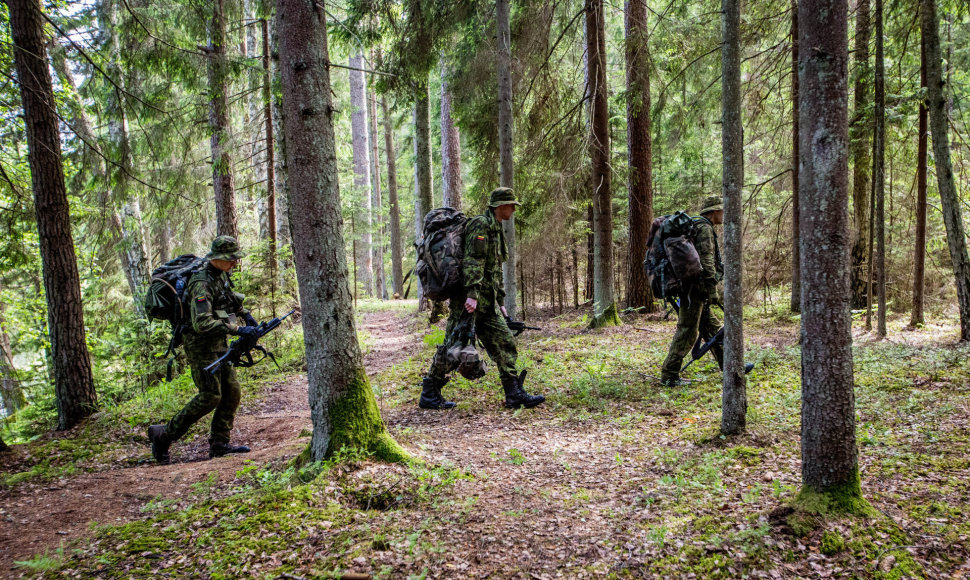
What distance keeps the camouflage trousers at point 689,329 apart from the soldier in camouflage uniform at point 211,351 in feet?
16.9

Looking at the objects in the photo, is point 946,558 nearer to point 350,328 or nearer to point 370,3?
point 350,328

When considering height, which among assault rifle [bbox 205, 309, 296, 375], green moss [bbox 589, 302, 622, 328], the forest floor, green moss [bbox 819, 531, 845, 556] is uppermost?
assault rifle [bbox 205, 309, 296, 375]

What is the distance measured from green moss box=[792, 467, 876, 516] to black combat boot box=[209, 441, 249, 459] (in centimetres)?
535

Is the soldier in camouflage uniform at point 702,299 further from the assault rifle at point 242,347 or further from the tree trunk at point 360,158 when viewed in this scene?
Result: the tree trunk at point 360,158

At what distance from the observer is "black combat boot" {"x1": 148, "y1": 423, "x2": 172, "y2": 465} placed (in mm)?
5527

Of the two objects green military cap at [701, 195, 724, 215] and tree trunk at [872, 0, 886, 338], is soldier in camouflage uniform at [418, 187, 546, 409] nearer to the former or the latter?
green military cap at [701, 195, 724, 215]

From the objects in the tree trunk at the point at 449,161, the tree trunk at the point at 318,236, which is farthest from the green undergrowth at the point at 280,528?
the tree trunk at the point at 449,161

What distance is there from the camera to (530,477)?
4.13 m

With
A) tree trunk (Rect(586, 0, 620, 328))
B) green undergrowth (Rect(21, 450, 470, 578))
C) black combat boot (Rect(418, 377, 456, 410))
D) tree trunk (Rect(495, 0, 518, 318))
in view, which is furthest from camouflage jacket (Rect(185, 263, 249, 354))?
tree trunk (Rect(586, 0, 620, 328))

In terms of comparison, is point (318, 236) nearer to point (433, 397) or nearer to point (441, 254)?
point (441, 254)

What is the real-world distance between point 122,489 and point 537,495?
3.76 m

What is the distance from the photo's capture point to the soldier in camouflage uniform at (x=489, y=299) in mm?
5809

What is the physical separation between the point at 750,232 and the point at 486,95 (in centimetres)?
936

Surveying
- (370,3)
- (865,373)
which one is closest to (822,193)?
(865,373)
